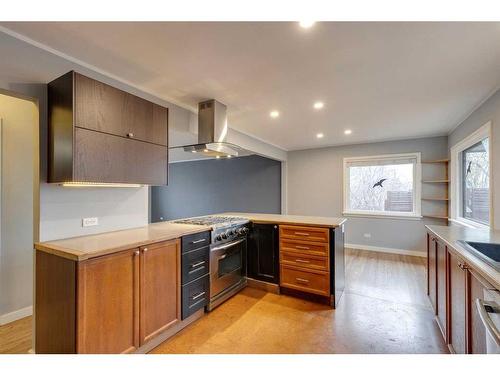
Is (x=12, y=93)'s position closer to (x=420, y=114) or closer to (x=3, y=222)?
(x=3, y=222)

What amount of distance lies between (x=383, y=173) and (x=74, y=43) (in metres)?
5.37

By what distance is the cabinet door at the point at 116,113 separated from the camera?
168cm

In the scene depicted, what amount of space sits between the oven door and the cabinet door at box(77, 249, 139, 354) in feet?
2.89

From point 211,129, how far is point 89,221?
157cm

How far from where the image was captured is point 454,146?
3912 millimetres

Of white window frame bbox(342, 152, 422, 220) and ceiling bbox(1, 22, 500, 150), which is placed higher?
ceiling bbox(1, 22, 500, 150)

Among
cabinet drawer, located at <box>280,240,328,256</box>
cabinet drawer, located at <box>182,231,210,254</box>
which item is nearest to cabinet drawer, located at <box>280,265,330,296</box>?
cabinet drawer, located at <box>280,240,328,256</box>

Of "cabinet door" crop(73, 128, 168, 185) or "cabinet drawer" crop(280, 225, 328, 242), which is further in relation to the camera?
"cabinet drawer" crop(280, 225, 328, 242)

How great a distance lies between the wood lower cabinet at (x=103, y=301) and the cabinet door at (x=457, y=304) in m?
2.08

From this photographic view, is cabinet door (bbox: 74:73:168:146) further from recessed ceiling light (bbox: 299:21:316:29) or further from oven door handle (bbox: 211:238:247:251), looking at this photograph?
recessed ceiling light (bbox: 299:21:316:29)

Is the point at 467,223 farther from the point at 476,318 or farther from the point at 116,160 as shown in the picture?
the point at 116,160

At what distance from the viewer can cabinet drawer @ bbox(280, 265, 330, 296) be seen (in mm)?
2604

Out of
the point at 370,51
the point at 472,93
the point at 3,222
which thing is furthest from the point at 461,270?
the point at 3,222

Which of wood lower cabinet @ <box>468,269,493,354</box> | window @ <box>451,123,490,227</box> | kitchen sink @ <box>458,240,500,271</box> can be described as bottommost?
wood lower cabinet @ <box>468,269,493,354</box>
